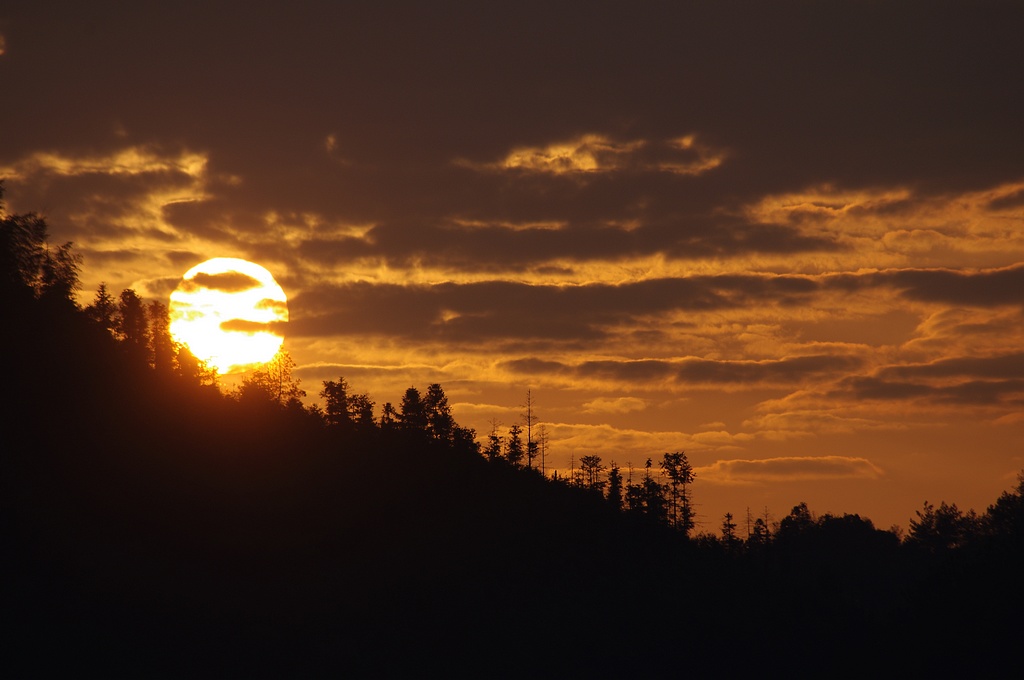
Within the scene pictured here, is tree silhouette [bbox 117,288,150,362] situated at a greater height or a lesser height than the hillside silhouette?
greater

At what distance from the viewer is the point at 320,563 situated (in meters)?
152

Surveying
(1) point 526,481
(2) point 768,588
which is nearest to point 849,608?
(2) point 768,588

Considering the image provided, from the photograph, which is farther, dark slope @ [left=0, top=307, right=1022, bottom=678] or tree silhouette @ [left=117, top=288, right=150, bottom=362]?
tree silhouette @ [left=117, top=288, right=150, bottom=362]

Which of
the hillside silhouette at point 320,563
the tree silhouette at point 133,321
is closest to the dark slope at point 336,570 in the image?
the hillside silhouette at point 320,563

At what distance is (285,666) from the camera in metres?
123

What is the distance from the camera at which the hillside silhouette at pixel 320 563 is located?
115062 millimetres

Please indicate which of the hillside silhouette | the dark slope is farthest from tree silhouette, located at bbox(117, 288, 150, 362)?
the dark slope

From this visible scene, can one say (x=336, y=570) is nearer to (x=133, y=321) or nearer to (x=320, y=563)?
(x=320, y=563)

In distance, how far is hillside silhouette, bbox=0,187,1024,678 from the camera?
115 metres

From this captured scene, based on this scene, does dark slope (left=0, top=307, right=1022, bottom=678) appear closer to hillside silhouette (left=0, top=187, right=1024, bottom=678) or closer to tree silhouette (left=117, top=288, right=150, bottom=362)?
hillside silhouette (left=0, top=187, right=1024, bottom=678)

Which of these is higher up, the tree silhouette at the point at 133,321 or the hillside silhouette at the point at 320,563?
the tree silhouette at the point at 133,321

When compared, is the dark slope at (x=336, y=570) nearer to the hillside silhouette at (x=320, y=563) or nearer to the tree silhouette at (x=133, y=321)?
the hillside silhouette at (x=320, y=563)

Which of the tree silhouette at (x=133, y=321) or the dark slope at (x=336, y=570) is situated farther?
the tree silhouette at (x=133, y=321)

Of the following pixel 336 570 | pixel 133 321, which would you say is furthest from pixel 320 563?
pixel 133 321
